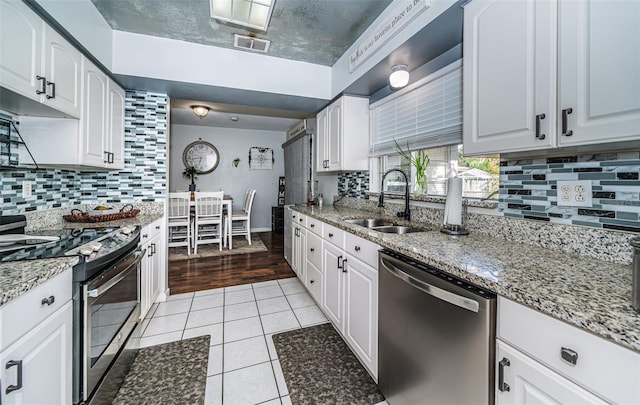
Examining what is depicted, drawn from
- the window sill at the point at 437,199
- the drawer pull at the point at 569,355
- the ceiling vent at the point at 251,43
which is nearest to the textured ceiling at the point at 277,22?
the ceiling vent at the point at 251,43

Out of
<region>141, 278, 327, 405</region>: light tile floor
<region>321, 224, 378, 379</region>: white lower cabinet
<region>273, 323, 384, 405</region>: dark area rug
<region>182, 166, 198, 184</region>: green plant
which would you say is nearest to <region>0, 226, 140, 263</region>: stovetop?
<region>141, 278, 327, 405</region>: light tile floor

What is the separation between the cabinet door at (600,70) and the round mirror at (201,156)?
5.78 m

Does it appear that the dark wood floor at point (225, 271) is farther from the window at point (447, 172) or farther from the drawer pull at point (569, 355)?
the drawer pull at point (569, 355)

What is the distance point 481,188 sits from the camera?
1.72m

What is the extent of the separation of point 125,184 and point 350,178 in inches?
92.7

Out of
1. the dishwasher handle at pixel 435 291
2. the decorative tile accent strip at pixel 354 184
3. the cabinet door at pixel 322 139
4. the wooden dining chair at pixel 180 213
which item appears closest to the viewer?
the dishwasher handle at pixel 435 291

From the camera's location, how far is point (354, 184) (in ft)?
10.1

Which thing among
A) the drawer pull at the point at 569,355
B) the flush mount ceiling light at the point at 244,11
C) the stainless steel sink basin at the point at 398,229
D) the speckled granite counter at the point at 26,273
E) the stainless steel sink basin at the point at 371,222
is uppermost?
the flush mount ceiling light at the point at 244,11

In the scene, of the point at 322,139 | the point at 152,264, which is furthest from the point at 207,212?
the point at 322,139

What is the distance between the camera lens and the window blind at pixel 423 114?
5.90 feet

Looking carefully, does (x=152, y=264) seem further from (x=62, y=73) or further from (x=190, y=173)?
(x=190, y=173)

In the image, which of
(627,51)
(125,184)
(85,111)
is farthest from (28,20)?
(627,51)

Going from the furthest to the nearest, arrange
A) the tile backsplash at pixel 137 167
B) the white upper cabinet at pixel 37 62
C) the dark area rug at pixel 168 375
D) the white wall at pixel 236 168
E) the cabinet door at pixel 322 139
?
1. the white wall at pixel 236 168
2. the cabinet door at pixel 322 139
3. the tile backsplash at pixel 137 167
4. the dark area rug at pixel 168 375
5. the white upper cabinet at pixel 37 62

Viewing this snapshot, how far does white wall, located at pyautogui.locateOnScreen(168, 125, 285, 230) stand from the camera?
5.55m
